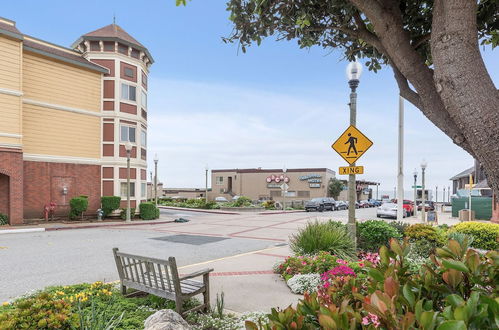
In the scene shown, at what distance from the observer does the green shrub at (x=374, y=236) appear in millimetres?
9703

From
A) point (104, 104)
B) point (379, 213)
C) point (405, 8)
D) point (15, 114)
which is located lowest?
point (379, 213)

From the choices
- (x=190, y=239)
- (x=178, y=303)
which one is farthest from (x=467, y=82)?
(x=190, y=239)

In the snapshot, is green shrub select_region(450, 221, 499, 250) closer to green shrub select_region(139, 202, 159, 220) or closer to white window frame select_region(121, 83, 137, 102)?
green shrub select_region(139, 202, 159, 220)

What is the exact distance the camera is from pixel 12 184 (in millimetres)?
18750

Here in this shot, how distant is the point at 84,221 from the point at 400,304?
75.9 ft

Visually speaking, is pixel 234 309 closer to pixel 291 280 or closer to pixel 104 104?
pixel 291 280

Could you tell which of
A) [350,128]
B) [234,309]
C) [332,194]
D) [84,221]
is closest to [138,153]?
[84,221]

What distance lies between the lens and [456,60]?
2.55 m

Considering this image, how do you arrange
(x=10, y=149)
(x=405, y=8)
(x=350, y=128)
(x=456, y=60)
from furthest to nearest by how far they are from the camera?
(x=10, y=149), (x=350, y=128), (x=405, y=8), (x=456, y=60)

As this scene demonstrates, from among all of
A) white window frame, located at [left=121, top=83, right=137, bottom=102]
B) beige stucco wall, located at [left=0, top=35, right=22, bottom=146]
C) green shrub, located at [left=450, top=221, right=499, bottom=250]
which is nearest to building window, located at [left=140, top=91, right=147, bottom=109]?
white window frame, located at [left=121, top=83, right=137, bottom=102]

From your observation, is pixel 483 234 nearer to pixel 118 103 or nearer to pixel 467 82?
pixel 467 82

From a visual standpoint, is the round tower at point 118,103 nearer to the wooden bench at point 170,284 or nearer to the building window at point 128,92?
the building window at point 128,92

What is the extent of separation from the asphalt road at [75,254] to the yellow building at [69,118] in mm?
5774

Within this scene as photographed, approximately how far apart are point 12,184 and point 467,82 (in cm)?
2204
